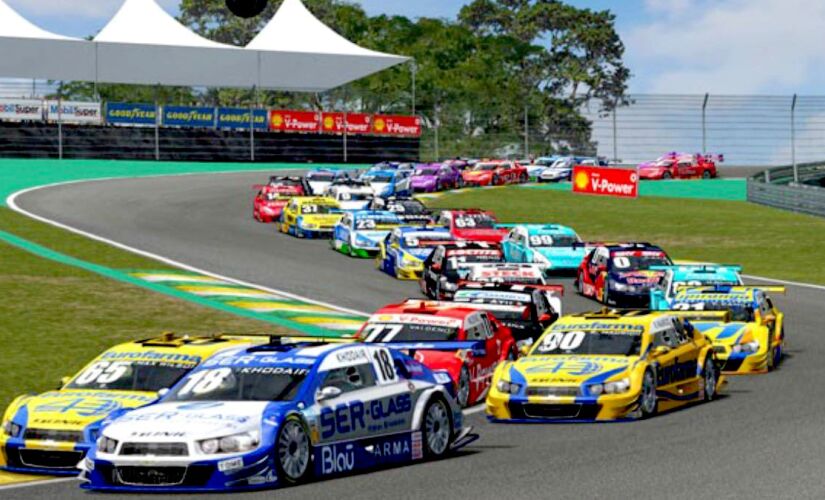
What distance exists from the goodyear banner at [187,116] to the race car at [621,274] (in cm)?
4390

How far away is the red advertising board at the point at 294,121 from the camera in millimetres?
82438

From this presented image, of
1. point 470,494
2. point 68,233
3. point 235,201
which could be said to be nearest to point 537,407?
point 470,494

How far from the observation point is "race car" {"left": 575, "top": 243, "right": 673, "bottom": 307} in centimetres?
3522

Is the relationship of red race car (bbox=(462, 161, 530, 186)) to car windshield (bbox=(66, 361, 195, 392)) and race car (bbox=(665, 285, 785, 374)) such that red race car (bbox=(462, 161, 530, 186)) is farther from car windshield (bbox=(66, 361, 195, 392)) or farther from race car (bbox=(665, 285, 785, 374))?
car windshield (bbox=(66, 361, 195, 392))

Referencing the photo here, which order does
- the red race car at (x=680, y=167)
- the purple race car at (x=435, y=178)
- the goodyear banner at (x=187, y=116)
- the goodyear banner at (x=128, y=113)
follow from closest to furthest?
the purple race car at (x=435, y=178)
the goodyear banner at (x=128, y=113)
the goodyear banner at (x=187, y=116)
the red race car at (x=680, y=167)

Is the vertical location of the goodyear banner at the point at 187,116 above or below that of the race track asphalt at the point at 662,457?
above

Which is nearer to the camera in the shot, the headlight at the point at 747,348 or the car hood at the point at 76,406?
the car hood at the point at 76,406

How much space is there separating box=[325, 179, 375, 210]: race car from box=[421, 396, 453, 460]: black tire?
37.2 m

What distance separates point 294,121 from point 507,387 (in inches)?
2559

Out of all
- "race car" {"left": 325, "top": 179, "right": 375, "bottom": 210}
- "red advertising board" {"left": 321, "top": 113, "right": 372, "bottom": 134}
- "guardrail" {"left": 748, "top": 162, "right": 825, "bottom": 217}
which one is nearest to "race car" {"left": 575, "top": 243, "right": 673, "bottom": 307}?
"race car" {"left": 325, "top": 179, "right": 375, "bottom": 210}

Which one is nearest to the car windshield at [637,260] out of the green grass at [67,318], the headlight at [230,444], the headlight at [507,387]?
the green grass at [67,318]

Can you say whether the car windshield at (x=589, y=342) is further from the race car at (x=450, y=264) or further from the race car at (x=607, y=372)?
the race car at (x=450, y=264)

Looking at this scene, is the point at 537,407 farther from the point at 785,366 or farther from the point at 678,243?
the point at 678,243

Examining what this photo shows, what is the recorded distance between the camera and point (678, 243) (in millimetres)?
51562
